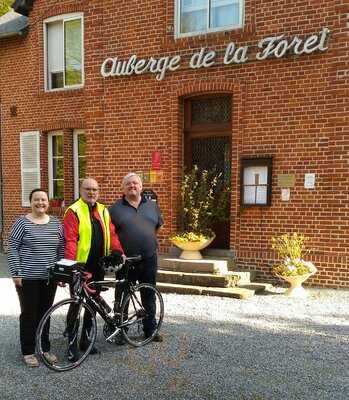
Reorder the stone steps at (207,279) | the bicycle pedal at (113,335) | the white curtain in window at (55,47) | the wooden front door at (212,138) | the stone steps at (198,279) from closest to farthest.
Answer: the bicycle pedal at (113,335)
the stone steps at (207,279)
the stone steps at (198,279)
the wooden front door at (212,138)
the white curtain in window at (55,47)

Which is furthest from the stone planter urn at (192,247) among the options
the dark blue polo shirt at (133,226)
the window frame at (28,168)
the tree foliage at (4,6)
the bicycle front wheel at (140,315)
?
the tree foliage at (4,6)

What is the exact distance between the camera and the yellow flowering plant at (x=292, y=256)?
7.72 meters

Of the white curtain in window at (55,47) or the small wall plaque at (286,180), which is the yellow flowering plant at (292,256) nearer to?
the small wall plaque at (286,180)

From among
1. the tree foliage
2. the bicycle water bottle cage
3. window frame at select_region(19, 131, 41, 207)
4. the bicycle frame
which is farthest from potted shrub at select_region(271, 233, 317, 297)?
the tree foliage

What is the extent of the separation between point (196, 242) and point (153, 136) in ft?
7.98

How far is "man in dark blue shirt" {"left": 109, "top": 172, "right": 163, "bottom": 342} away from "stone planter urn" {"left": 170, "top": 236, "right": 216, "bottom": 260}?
336 centimetres

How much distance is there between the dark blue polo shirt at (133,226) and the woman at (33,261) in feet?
2.24

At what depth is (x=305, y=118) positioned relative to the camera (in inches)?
319

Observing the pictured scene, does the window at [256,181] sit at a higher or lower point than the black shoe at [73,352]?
higher

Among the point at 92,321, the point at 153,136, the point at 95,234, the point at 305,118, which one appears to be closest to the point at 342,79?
the point at 305,118

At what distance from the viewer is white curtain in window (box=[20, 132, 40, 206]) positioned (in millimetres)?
12055

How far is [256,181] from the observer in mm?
8516

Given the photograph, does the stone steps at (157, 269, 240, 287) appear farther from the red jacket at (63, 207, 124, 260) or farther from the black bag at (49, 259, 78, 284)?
the black bag at (49, 259, 78, 284)

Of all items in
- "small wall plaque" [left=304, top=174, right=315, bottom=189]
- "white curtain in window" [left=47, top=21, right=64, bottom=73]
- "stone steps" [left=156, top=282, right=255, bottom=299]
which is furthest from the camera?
"white curtain in window" [left=47, top=21, right=64, bottom=73]
